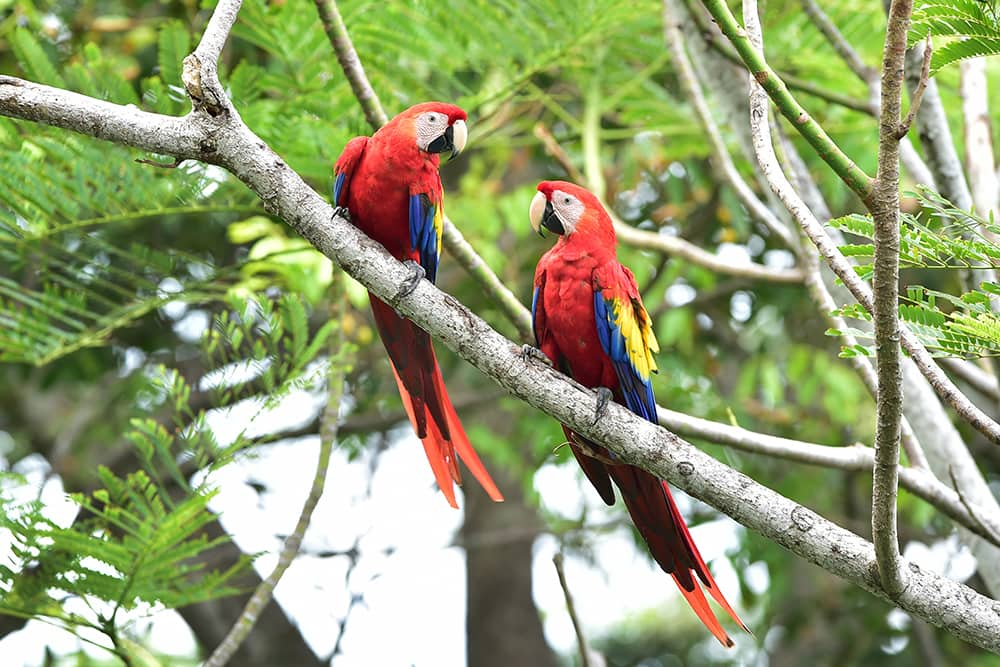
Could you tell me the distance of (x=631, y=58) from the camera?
3.75 m

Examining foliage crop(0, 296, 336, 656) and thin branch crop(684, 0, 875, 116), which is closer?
foliage crop(0, 296, 336, 656)

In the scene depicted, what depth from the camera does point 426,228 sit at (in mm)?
2418

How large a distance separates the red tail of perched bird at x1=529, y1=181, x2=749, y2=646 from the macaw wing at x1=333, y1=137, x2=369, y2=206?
45 cm

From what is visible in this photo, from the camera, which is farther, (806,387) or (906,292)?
(806,387)

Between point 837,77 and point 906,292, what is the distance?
178 cm

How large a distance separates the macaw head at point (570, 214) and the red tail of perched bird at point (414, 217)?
24cm

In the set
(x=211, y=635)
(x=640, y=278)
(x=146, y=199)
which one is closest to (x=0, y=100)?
(x=146, y=199)

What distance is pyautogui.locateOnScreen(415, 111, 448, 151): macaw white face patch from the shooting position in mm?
2430

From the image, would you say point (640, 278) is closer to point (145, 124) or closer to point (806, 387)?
point (806, 387)

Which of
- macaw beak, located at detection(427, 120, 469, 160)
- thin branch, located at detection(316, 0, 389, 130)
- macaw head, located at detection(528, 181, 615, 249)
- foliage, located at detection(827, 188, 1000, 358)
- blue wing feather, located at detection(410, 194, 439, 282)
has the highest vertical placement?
thin branch, located at detection(316, 0, 389, 130)

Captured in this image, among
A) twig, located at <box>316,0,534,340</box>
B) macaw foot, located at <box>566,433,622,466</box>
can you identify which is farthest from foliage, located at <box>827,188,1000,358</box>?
twig, located at <box>316,0,534,340</box>

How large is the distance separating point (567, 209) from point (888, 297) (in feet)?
3.97

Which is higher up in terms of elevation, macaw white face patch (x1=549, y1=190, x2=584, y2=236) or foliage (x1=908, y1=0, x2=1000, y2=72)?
macaw white face patch (x1=549, y1=190, x2=584, y2=236)

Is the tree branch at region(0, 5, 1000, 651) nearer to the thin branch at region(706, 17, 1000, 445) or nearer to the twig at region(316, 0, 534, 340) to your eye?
the thin branch at region(706, 17, 1000, 445)
